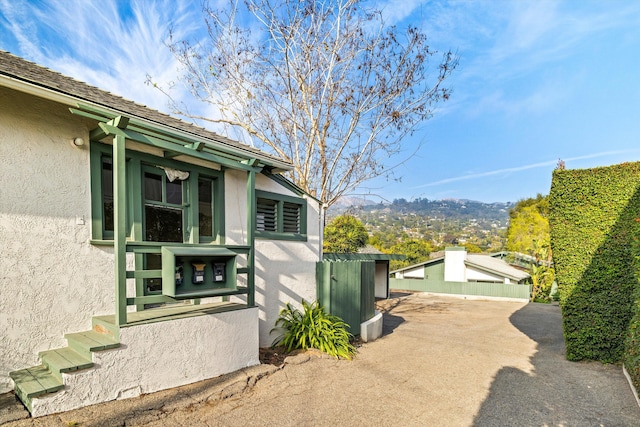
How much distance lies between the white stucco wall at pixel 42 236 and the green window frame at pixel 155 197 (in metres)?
0.14

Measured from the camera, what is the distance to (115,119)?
158 inches

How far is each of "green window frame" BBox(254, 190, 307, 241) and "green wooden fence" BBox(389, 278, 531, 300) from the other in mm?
18379

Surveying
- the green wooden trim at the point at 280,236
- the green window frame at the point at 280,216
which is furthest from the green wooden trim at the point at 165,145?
the green wooden trim at the point at 280,236

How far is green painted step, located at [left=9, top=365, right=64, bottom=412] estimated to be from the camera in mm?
3287

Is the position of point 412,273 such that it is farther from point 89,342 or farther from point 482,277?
point 89,342

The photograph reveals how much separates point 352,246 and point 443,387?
68.9ft

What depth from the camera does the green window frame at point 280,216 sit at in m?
6.82

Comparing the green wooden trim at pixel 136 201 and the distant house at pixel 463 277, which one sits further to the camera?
the distant house at pixel 463 277

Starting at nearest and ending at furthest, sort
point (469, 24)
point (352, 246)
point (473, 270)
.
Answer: point (469, 24)
point (473, 270)
point (352, 246)

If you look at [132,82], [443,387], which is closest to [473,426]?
[443,387]

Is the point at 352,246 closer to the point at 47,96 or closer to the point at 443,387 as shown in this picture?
the point at 443,387

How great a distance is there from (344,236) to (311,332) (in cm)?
1987

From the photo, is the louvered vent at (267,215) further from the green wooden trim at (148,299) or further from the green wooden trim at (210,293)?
the green wooden trim at (148,299)

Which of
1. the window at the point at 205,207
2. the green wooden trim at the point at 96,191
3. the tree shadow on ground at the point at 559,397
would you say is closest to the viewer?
the tree shadow on ground at the point at 559,397
